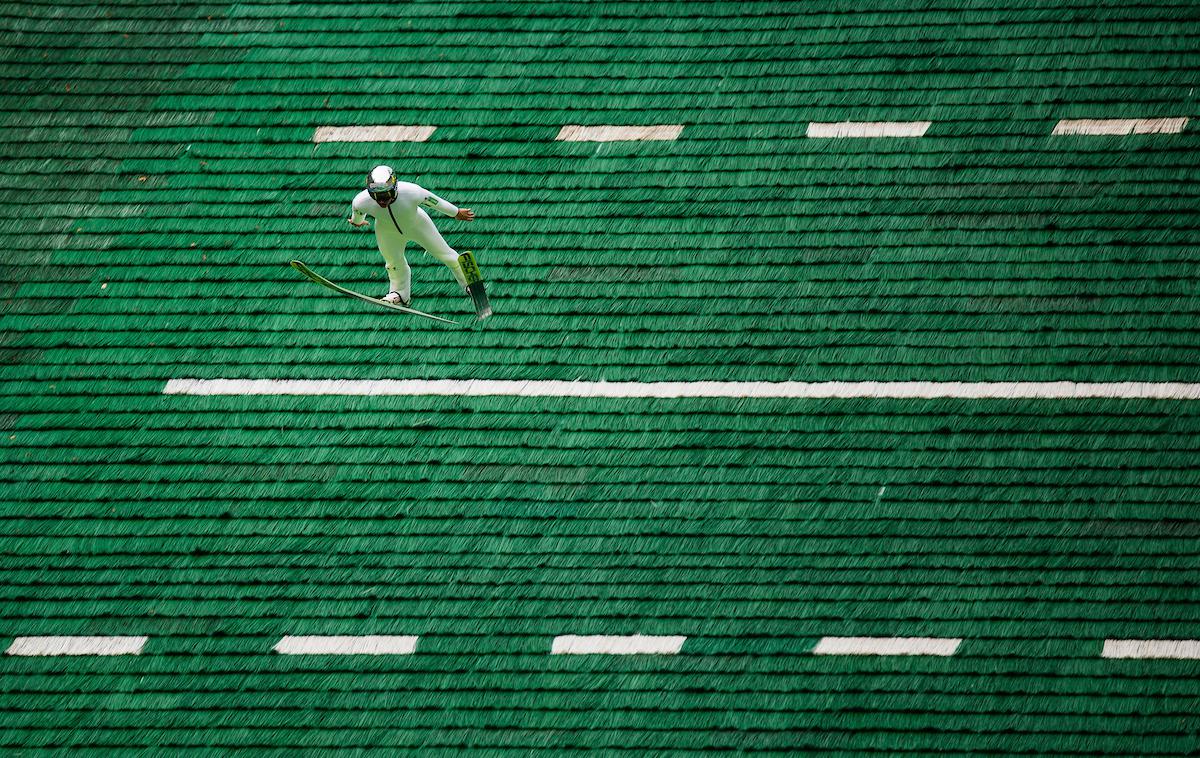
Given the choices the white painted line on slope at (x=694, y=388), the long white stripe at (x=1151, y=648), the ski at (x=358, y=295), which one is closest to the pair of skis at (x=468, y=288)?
the ski at (x=358, y=295)

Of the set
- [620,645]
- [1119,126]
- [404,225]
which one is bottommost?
[620,645]

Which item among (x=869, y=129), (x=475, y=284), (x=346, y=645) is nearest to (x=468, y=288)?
(x=475, y=284)

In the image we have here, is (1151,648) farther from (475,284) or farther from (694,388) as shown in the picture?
(475,284)

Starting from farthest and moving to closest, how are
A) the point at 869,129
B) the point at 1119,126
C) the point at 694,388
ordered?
the point at 869,129 < the point at 1119,126 < the point at 694,388

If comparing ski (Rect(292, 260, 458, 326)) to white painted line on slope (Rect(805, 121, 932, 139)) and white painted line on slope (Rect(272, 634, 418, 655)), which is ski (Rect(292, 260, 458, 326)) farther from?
white painted line on slope (Rect(805, 121, 932, 139))

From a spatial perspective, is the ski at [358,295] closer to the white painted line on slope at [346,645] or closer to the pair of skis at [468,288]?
the pair of skis at [468,288]

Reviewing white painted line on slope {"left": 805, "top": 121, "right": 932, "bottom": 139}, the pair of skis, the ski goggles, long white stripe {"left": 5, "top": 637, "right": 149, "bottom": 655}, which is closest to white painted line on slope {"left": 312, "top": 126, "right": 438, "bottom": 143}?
the pair of skis
